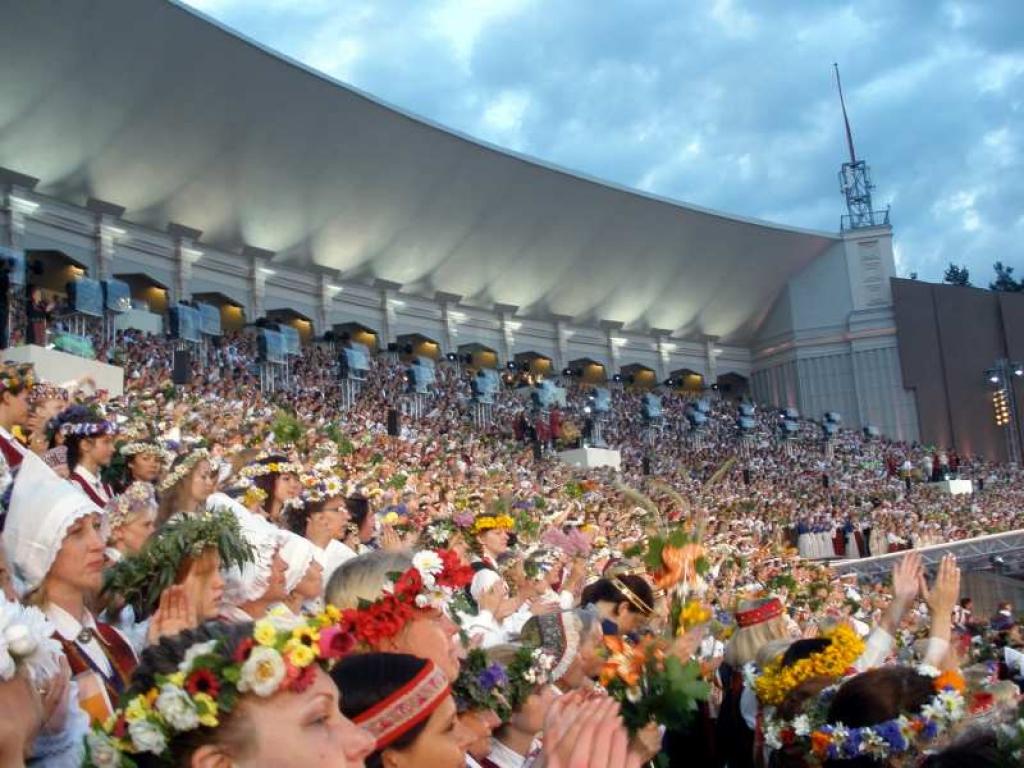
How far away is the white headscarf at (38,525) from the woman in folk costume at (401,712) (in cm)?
110

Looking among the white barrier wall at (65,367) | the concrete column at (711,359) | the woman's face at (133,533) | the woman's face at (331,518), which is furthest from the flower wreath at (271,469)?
the concrete column at (711,359)

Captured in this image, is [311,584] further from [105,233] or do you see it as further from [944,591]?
[105,233]

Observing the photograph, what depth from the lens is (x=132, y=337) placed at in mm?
19219

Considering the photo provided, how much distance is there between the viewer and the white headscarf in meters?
2.67

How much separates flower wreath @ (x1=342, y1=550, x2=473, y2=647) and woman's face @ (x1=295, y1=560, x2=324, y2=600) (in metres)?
1.01

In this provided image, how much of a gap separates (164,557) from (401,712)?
1401 mm

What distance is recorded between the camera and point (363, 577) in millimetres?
2926

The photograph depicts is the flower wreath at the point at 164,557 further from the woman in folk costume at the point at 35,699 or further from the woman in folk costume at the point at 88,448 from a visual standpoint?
the woman in folk costume at the point at 88,448

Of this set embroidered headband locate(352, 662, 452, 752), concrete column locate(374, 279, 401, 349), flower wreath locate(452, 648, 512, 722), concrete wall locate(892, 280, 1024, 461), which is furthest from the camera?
concrete wall locate(892, 280, 1024, 461)

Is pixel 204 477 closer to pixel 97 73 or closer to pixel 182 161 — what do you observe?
pixel 97 73

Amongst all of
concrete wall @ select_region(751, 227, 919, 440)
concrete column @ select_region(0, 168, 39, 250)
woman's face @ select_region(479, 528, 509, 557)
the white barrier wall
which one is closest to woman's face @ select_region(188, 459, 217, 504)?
woman's face @ select_region(479, 528, 509, 557)

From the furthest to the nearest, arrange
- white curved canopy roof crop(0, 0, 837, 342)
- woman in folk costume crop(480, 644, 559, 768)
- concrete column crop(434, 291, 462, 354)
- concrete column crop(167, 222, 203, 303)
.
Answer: concrete column crop(434, 291, 462, 354) → concrete column crop(167, 222, 203, 303) → white curved canopy roof crop(0, 0, 837, 342) → woman in folk costume crop(480, 644, 559, 768)

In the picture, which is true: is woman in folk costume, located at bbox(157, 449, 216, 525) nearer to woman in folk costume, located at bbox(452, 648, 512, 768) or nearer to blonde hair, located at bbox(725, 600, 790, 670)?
woman in folk costume, located at bbox(452, 648, 512, 768)

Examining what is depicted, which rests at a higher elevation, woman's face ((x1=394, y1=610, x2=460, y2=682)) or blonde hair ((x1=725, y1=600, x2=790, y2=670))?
woman's face ((x1=394, y1=610, x2=460, y2=682))
